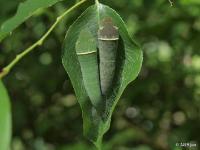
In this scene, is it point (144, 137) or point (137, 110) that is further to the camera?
point (137, 110)

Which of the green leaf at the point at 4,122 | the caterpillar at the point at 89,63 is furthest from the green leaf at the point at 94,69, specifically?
the green leaf at the point at 4,122

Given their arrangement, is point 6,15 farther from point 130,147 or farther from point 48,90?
point 130,147

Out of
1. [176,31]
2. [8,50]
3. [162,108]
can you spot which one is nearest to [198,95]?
[162,108]

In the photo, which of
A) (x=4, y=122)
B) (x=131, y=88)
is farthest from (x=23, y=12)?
(x=131, y=88)

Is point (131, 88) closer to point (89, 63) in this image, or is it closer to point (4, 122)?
point (89, 63)

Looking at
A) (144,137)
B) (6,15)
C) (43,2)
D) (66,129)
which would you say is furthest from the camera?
(66,129)

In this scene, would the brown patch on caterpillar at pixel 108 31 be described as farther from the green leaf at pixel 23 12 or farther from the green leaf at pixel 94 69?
the green leaf at pixel 23 12

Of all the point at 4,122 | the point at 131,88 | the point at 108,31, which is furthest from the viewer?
the point at 131,88
